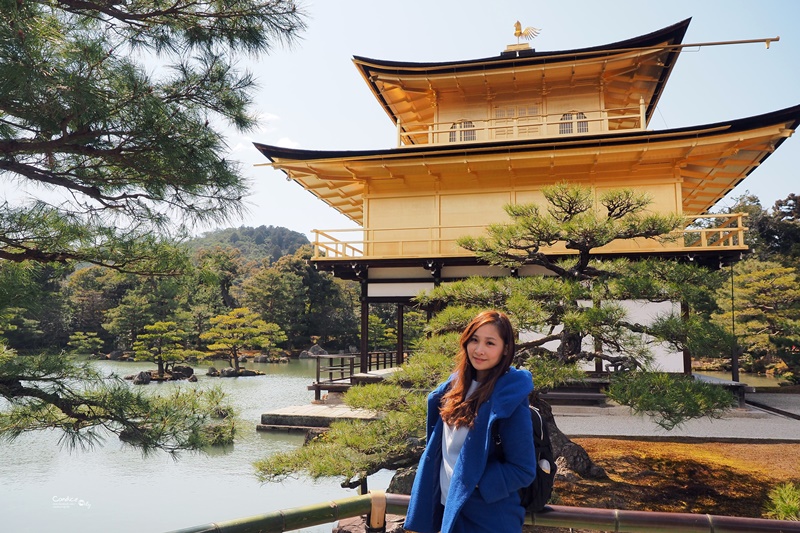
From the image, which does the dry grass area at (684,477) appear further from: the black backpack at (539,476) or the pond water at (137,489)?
the black backpack at (539,476)

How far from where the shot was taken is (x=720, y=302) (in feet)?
53.3

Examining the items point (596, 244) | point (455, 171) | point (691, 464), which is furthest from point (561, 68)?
point (691, 464)

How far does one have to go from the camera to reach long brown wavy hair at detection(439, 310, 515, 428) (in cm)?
141

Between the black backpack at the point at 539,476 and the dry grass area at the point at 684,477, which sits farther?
the dry grass area at the point at 684,477

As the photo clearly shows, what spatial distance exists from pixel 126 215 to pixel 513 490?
2.55 metres

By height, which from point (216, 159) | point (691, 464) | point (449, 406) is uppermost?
point (216, 159)

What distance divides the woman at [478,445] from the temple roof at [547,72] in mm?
9467

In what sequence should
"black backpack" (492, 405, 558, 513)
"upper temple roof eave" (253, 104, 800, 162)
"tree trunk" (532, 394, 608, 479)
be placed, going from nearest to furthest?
1. "black backpack" (492, 405, 558, 513)
2. "tree trunk" (532, 394, 608, 479)
3. "upper temple roof eave" (253, 104, 800, 162)

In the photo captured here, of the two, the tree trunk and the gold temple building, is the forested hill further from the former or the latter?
the tree trunk

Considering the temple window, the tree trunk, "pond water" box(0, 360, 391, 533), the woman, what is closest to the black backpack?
the woman

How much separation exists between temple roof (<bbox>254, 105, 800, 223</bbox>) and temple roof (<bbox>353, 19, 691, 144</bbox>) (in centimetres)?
173

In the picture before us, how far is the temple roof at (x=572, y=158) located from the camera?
835 centimetres

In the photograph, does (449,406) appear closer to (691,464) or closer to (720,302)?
(691,464)

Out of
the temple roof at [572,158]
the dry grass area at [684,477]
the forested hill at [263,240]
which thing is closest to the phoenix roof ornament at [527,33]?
the temple roof at [572,158]
